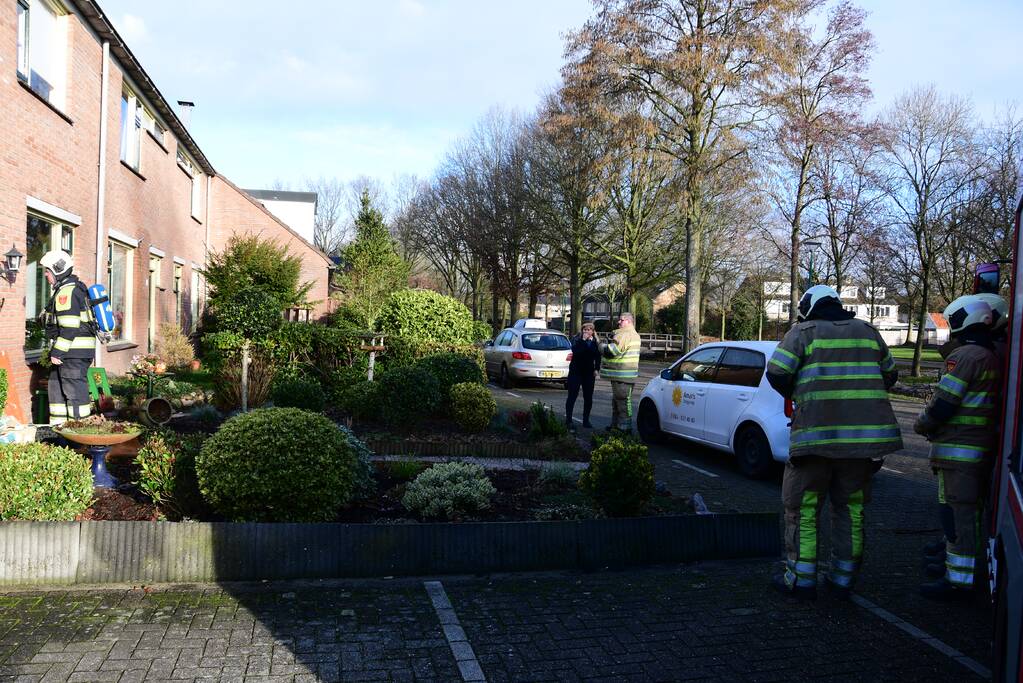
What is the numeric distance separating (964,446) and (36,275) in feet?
36.8

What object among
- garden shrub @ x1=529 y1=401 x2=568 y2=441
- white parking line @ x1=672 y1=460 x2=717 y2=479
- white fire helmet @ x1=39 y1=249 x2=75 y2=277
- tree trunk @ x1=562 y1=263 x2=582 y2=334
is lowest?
white parking line @ x1=672 y1=460 x2=717 y2=479

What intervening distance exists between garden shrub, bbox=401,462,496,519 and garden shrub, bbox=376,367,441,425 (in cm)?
341

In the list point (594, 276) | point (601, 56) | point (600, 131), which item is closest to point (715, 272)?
point (594, 276)

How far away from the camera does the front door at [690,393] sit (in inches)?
372

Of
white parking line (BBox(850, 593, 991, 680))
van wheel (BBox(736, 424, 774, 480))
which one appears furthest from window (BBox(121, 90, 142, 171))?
white parking line (BBox(850, 593, 991, 680))

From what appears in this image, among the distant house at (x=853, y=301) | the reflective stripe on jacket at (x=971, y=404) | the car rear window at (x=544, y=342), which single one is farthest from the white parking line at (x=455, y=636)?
the car rear window at (x=544, y=342)

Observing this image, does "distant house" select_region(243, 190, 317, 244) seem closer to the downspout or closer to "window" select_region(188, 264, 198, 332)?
"window" select_region(188, 264, 198, 332)

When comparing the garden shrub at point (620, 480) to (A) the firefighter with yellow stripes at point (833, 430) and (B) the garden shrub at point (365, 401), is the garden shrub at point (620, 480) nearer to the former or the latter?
(A) the firefighter with yellow stripes at point (833, 430)

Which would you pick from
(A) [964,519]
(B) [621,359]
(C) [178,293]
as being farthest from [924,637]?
(C) [178,293]

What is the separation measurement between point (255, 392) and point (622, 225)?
23.1m

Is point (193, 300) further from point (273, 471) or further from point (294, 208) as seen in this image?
point (294, 208)

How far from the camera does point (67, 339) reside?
28.7 ft

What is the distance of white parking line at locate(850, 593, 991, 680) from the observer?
3877 mm

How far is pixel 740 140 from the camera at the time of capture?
22469 millimetres
